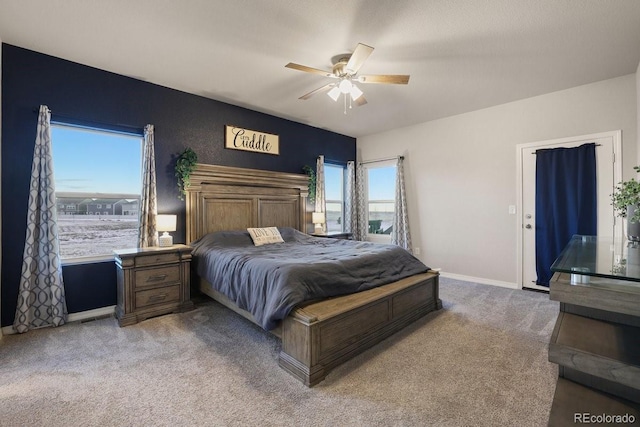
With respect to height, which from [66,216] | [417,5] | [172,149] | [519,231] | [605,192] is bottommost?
[519,231]

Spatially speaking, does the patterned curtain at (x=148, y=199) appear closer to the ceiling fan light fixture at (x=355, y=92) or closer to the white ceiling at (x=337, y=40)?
the white ceiling at (x=337, y=40)

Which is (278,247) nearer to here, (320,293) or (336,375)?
(320,293)

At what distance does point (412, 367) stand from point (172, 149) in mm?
3710

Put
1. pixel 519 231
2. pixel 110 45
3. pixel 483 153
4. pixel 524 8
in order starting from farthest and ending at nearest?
pixel 483 153 → pixel 519 231 → pixel 110 45 → pixel 524 8

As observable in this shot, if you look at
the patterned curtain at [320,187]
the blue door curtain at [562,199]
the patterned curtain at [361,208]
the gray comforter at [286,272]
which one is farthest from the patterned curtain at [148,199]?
the blue door curtain at [562,199]

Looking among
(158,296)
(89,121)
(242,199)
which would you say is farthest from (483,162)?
(89,121)

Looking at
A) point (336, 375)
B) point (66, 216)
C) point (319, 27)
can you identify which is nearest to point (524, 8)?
point (319, 27)

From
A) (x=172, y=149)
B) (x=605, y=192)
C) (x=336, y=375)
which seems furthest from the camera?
(x=172, y=149)

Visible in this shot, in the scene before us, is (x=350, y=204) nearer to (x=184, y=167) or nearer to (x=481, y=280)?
(x=481, y=280)

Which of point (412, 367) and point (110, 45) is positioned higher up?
point (110, 45)

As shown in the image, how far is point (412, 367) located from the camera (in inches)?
86.7

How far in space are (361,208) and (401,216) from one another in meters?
1.00

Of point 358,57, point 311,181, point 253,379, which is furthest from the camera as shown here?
point 311,181

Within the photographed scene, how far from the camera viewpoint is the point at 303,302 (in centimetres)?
223
